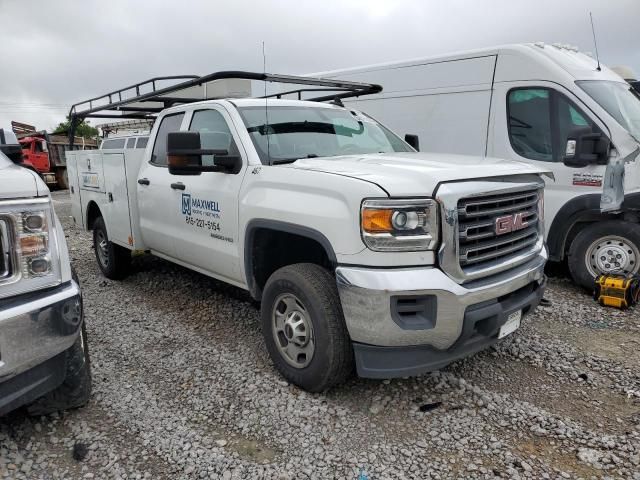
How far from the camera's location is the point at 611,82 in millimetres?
5480

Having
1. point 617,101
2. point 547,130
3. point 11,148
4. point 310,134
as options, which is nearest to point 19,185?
point 11,148

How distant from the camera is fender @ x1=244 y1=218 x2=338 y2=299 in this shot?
2873 mm

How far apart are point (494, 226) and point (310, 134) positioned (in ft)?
5.48

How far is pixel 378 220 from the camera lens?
2656mm

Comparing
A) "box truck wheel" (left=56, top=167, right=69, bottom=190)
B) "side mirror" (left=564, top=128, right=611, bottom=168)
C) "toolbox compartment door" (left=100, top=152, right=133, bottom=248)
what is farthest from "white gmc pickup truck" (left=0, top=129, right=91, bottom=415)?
"box truck wheel" (left=56, top=167, right=69, bottom=190)

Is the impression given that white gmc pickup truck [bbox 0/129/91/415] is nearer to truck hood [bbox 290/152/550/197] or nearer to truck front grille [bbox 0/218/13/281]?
truck front grille [bbox 0/218/13/281]

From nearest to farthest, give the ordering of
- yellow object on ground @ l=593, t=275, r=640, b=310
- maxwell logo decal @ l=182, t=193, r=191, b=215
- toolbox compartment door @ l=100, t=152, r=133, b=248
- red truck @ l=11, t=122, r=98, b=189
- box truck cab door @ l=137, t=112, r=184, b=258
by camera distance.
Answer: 1. maxwell logo decal @ l=182, t=193, r=191, b=215
2. box truck cab door @ l=137, t=112, r=184, b=258
3. yellow object on ground @ l=593, t=275, r=640, b=310
4. toolbox compartment door @ l=100, t=152, r=133, b=248
5. red truck @ l=11, t=122, r=98, b=189

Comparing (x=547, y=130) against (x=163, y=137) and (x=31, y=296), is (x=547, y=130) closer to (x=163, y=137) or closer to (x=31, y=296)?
(x=163, y=137)

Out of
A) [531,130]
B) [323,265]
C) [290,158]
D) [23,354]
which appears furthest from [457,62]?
[23,354]

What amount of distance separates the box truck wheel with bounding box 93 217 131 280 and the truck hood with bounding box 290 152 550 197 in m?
3.21

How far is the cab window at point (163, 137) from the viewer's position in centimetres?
471

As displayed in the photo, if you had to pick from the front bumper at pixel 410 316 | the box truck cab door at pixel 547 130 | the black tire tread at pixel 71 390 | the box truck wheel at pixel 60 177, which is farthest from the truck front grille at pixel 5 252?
the box truck wheel at pixel 60 177

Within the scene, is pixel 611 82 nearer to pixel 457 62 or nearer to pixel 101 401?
pixel 457 62

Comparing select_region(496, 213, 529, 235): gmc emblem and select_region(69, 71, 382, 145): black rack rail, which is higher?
select_region(69, 71, 382, 145): black rack rail
